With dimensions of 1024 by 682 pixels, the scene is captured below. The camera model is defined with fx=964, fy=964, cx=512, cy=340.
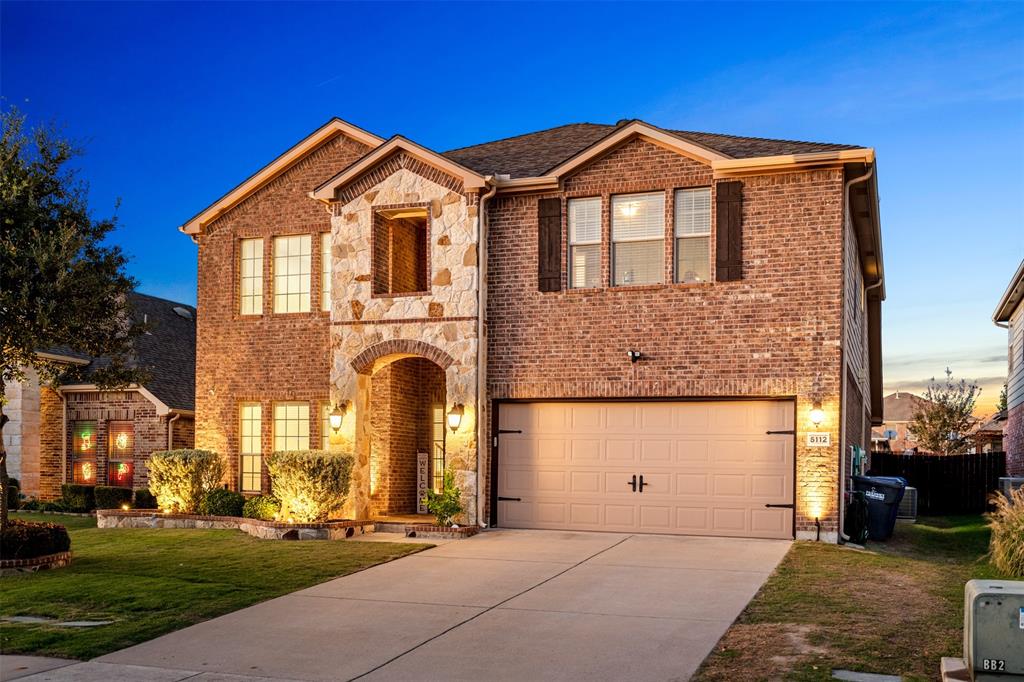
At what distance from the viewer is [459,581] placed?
11.8 meters

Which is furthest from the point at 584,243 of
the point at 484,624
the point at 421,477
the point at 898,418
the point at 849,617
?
the point at 898,418

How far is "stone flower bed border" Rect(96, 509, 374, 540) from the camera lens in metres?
15.9

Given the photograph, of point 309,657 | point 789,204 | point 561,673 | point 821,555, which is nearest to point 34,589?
point 309,657

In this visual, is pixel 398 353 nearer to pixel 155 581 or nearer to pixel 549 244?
pixel 549 244

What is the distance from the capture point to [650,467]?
16094 mm

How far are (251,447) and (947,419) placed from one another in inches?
1312

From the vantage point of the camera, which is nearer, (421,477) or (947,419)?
(421,477)

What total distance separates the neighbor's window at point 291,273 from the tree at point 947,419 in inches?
1295

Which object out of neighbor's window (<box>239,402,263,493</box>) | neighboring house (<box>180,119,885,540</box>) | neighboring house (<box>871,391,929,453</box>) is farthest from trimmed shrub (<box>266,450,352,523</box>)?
neighboring house (<box>871,391,929,453</box>)

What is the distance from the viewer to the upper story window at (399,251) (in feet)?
57.7

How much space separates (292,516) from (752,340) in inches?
326

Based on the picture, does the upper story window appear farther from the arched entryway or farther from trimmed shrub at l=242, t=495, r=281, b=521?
trimmed shrub at l=242, t=495, r=281, b=521

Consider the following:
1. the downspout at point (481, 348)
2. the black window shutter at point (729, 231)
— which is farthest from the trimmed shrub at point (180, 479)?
the black window shutter at point (729, 231)

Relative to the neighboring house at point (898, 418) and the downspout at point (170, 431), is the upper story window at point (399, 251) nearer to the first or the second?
the downspout at point (170, 431)
